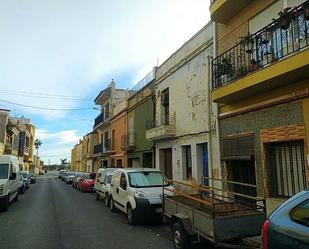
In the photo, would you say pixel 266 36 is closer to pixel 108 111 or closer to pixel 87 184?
pixel 87 184

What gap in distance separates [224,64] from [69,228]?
23.7 feet

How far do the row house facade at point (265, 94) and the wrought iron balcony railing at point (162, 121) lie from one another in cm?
549

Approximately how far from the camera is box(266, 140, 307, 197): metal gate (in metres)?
9.12

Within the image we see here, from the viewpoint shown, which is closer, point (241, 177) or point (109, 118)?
point (241, 177)

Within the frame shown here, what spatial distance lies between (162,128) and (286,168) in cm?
897

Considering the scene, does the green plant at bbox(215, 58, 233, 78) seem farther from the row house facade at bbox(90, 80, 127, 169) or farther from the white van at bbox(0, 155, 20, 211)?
the row house facade at bbox(90, 80, 127, 169)

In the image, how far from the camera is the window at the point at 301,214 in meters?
3.63

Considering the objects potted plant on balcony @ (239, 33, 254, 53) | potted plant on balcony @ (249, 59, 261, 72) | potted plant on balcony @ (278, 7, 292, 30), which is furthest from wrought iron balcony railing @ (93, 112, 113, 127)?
potted plant on balcony @ (278, 7, 292, 30)

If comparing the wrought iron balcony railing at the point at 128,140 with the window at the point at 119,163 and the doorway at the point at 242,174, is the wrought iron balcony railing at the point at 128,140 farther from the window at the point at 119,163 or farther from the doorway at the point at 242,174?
the doorway at the point at 242,174

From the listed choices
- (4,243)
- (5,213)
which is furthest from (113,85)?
(4,243)

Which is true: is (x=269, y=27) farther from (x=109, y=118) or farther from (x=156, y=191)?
(x=109, y=118)

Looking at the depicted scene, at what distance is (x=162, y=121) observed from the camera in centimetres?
1934

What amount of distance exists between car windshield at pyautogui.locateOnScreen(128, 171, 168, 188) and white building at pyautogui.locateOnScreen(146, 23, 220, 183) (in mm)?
2288

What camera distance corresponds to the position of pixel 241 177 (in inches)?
469
